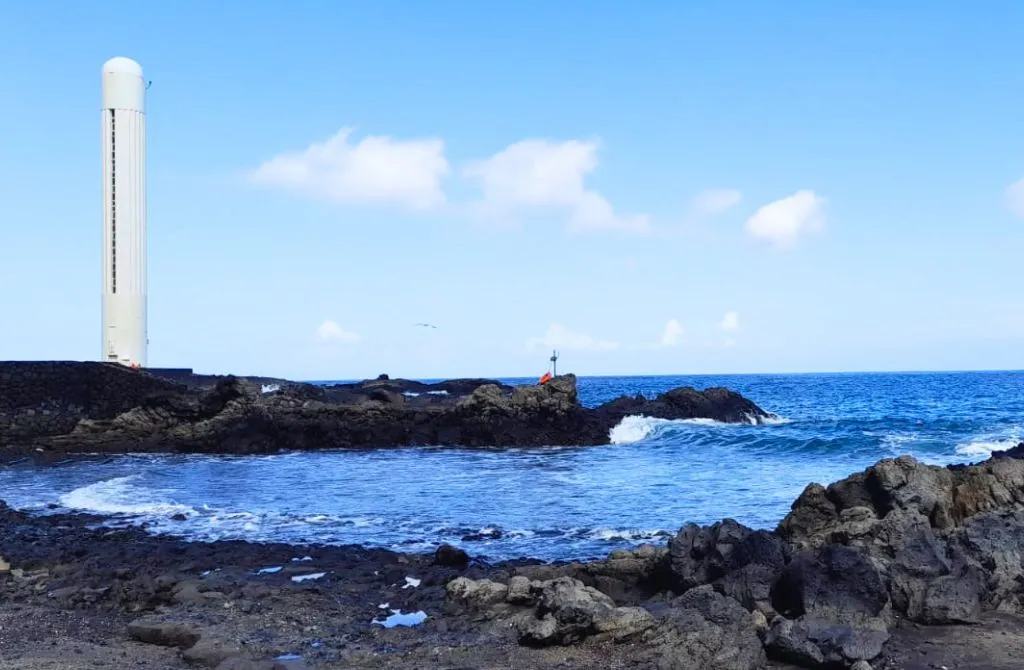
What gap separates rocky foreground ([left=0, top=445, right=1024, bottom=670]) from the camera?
22.3 ft

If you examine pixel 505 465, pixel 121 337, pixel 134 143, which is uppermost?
pixel 134 143

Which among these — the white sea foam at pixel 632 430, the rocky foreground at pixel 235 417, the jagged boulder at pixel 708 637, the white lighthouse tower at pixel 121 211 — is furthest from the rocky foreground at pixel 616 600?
the white lighthouse tower at pixel 121 211

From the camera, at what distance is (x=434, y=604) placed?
8.44 meters

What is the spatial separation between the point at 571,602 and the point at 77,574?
5.52 m

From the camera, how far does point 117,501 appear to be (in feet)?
53.3

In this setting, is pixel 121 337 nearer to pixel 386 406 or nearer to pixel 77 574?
pixel 386 406

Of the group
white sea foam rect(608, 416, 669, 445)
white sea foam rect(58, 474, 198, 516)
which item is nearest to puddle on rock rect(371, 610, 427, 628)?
white sea foam rect(58, 474, 198, 516)

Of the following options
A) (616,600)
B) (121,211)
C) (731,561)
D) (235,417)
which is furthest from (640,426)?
(731,561)

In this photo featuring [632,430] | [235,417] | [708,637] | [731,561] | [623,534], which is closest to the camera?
[708,637]

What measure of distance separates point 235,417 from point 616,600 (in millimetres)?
21338

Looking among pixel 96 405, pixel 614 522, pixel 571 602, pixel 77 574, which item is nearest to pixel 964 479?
pixel 614 522

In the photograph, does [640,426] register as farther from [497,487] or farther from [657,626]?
[657,626]

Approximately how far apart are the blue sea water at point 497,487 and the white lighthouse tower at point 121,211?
10730mm

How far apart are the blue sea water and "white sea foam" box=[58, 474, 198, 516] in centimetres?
3
